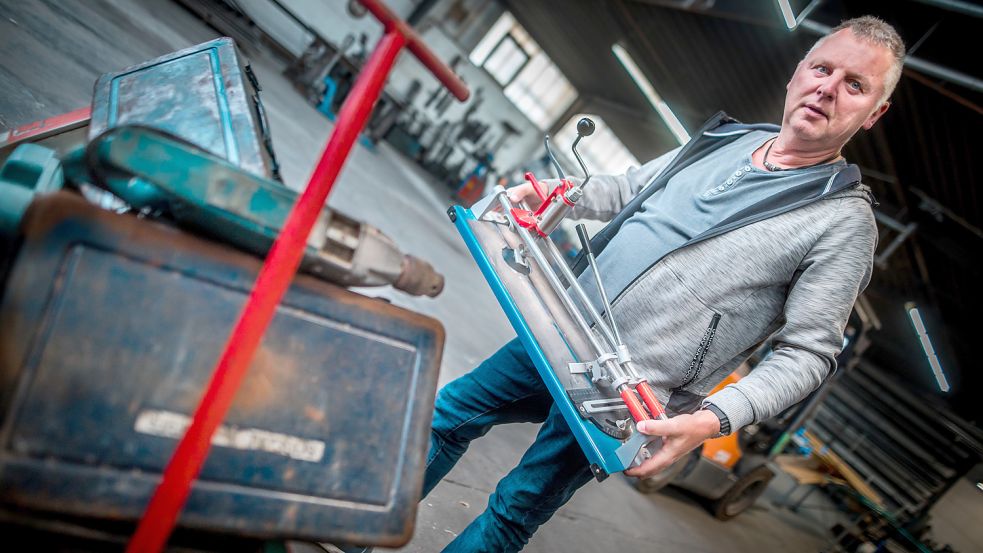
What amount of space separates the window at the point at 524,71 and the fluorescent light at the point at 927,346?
10.1 meters

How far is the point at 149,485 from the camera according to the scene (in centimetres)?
58

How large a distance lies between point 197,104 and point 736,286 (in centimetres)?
130

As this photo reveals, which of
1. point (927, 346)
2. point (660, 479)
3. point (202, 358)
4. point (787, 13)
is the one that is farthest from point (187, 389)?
point (927, 346)

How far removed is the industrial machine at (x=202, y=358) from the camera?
0.54 m

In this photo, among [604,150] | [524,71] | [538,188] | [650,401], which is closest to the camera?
[650,401]

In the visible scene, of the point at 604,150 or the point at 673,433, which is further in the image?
the point at 604,150

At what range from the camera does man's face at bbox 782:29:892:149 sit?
1241 mm

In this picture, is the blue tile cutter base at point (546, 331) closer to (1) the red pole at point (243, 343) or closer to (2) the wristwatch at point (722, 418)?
(2) the wristwatch at point (722, 418)

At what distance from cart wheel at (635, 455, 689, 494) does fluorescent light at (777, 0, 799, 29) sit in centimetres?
391

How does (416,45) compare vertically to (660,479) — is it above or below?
above

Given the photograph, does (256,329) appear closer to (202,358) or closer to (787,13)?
(202,358)

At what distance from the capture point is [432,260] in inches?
195

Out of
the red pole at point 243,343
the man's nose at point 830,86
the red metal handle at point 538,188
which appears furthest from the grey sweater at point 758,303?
the red pole at point 243,343

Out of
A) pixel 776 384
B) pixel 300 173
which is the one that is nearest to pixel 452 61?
pixel 300 173
